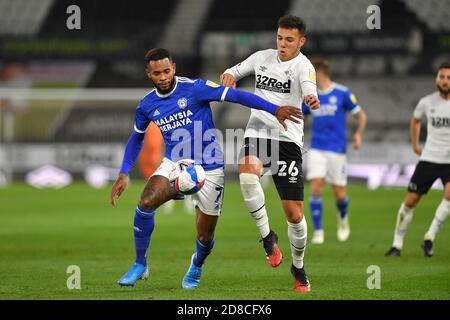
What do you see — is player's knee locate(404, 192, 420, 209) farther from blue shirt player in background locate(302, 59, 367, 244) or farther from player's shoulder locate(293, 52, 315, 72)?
player's shoulder locate(293, 52, 315, 72)

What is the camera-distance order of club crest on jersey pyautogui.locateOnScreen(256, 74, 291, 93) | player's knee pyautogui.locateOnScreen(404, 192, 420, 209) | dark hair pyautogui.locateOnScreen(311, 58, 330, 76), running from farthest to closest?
dark hair pyautogui.locateOnScreen(311, 58, 330, 76)
player's knee pyautogui.locateOnScreen(404, 192, 420, 209)
club crest on jersey pyautogui.locateOnScreen(256, 74, 291, 93)

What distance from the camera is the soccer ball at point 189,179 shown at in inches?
329

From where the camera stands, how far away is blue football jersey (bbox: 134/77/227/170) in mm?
8594

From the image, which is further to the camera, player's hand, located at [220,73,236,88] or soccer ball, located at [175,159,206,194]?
player's hand, located at [220,73,236,88]

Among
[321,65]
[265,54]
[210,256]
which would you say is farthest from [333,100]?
[265,54]

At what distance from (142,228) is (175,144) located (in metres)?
0.81

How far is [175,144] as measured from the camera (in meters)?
8.66

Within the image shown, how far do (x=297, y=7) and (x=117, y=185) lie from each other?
81.2 ft

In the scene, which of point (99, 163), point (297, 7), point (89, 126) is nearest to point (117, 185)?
point (99, 163)

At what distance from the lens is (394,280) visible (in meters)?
9.37

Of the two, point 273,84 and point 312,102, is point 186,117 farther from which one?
point 312,102

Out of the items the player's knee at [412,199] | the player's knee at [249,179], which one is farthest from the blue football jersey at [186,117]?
the player's knee at [412,199]

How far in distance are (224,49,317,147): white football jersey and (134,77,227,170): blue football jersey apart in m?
0.38

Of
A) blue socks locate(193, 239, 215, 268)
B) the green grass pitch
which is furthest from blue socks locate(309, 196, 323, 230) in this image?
blue socks locate(193, 239, 215, 268)
